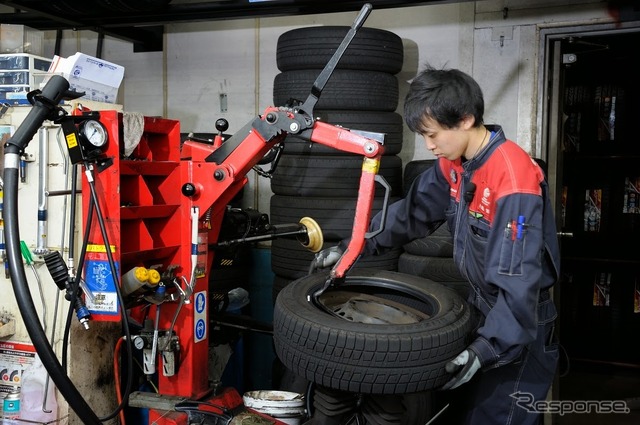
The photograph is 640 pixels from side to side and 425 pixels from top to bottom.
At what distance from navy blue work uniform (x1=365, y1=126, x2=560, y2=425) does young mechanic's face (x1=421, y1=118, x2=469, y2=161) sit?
0.07 metres

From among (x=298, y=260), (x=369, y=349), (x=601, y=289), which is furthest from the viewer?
(x=601, y=289)

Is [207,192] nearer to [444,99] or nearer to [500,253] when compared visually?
[444,99]

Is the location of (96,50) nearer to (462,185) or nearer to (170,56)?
(170,56)

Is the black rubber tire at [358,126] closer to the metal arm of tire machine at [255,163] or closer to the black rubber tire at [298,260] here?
the black rubber tire at [298,260]

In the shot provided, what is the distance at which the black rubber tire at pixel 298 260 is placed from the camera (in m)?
3.30

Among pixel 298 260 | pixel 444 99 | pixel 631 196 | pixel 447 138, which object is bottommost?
pixel 298 260

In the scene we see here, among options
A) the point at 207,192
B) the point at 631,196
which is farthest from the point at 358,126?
the point at 631,196

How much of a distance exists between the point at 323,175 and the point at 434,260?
0.72 m

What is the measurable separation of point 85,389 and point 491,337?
169 cm

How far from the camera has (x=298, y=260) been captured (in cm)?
335

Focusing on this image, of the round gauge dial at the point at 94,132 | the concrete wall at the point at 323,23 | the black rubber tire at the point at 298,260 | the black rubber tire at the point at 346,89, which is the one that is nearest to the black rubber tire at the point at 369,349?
the round gauge dial at the point at 94,132

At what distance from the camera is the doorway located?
Answer: 467 centimetres

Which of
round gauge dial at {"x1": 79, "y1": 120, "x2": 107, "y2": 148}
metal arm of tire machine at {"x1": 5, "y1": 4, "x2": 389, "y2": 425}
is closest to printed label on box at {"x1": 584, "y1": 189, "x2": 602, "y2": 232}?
metal arm of tire machine at {"x1": 5, "y1": 4, "x2": 389, "y2": 425}

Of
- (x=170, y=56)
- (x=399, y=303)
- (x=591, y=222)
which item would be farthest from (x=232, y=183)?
(x=591, y=222)
